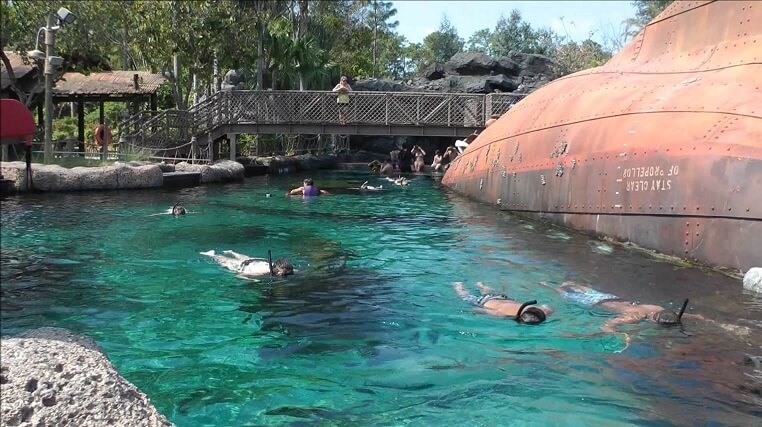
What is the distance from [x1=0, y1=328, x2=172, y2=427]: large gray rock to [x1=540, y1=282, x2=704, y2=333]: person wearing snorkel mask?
5.20 metres

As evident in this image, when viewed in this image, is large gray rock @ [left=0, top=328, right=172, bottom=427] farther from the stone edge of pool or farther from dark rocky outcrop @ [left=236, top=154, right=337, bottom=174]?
dark rocky outcrop @ [left=236, top=154, right=337, bottom=174]

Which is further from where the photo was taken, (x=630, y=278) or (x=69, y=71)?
(x=69, y=71)

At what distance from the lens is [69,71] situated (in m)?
28.2

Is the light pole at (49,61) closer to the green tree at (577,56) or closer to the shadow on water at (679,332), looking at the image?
the shadow on water at (679,332)

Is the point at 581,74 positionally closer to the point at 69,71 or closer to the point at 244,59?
the point at 244,59

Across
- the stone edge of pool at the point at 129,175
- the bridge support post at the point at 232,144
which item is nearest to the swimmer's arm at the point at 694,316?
the stone edge of pool at the point at 129,175

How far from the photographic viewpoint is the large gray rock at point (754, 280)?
26.1 ft

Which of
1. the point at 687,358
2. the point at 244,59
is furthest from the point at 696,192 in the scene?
the point at 244,59

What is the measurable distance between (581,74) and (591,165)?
403 centimetres

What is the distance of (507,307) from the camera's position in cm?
766

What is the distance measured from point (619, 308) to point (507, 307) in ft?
4.06

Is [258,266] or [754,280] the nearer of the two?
[754,280]

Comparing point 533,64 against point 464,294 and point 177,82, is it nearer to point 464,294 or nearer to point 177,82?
point 177,82

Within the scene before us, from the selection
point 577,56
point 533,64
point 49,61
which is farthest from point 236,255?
point 577,56
